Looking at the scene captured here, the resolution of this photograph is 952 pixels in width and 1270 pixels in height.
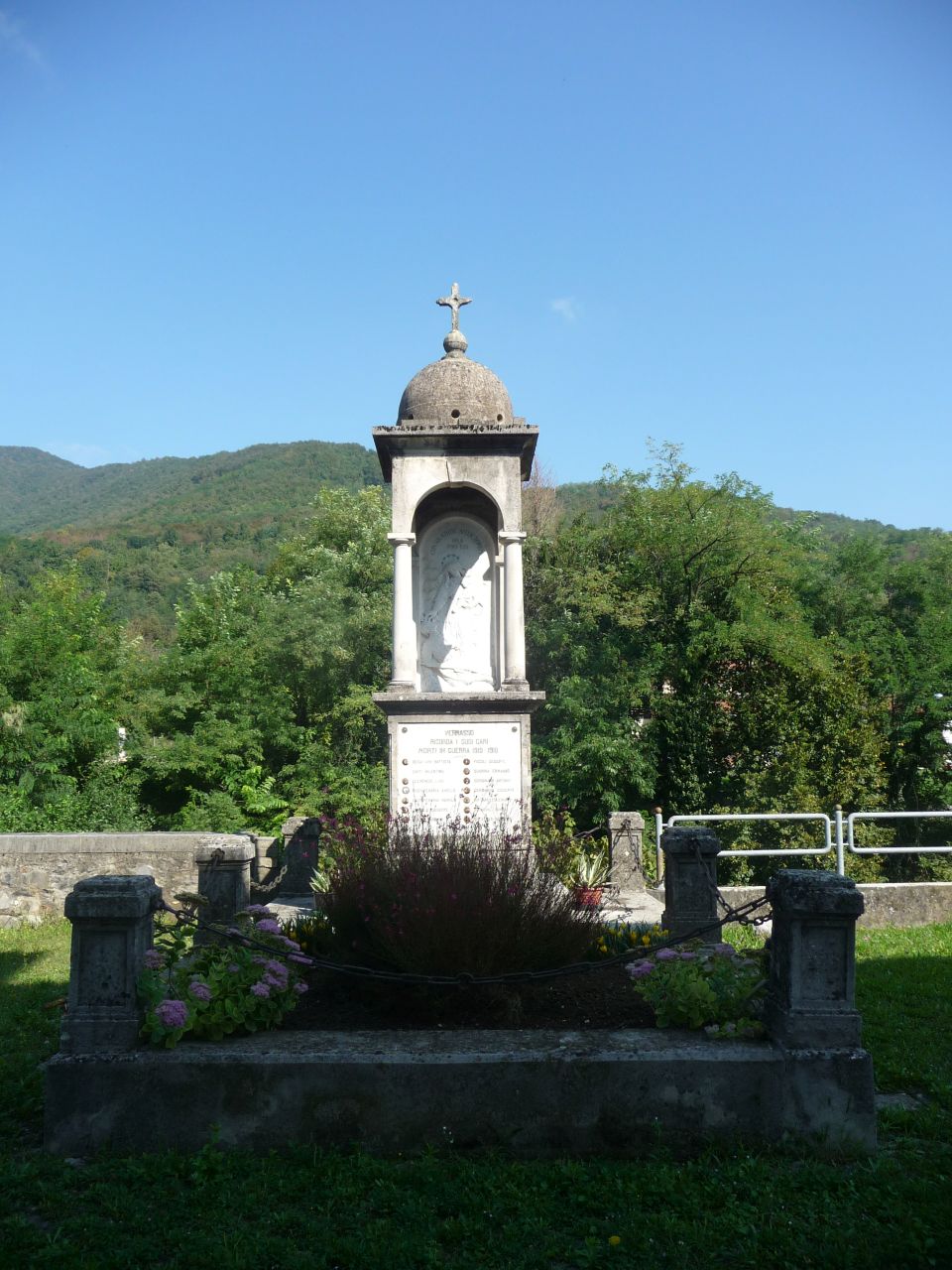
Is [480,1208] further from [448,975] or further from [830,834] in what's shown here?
[830,834]

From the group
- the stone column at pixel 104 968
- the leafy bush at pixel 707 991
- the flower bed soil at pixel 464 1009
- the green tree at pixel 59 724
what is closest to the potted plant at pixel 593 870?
the flower bed soil at pixel 464 1009

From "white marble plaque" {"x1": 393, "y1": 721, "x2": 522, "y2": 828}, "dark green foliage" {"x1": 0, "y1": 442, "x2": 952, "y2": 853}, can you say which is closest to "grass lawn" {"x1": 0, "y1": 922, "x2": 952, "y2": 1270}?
"white marble plaque" {"x1": 393, "y1": 721, "x2": 522, "y2": 828}

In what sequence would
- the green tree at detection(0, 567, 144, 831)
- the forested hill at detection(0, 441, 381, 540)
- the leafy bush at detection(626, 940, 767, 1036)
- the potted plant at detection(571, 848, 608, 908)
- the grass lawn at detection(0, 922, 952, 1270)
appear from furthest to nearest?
1. the forested hill at detection(0, 441, 381, 540)
2. the green tree at detection(0, 567, 144, 831)
3. the potted plant at detection(571, 848, 608, 908)
4. the leafy bush at detection(626, 940, 767, 1036)
5. the grass lawn at detection(0, 922, 952, 1270)

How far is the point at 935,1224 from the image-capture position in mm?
3574

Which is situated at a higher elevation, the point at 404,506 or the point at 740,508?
the point at 740,508

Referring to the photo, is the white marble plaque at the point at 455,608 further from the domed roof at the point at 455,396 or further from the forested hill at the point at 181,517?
the forested hill at the point at 181,517

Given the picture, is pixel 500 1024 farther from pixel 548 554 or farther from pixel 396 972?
pixel 548 554

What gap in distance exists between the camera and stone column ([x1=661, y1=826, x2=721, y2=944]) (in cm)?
670

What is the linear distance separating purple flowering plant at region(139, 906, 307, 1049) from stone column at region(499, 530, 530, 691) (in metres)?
4.84

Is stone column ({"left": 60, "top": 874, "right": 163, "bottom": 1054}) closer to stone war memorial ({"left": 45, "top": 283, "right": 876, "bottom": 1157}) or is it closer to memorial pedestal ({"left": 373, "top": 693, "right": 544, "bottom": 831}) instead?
stone war memorial ({"left": 45, "top": 283, "right": 876, "bottom": 1157})

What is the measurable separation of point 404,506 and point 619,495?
13117 millimetres

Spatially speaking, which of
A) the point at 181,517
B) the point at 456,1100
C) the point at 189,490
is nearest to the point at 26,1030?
the point at 456,1100

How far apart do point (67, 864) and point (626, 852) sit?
6.14 metres

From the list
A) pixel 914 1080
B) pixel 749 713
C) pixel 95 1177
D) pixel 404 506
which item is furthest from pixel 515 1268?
pixel 749 713
